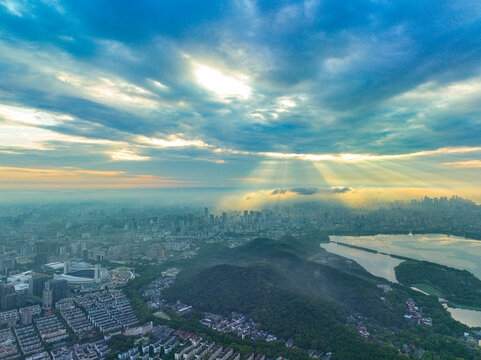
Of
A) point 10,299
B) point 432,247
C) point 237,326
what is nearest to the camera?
point 237,326

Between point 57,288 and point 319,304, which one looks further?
point 57,288

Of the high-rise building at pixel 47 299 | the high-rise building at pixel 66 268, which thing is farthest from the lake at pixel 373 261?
the high-rise building at pixel 66 268

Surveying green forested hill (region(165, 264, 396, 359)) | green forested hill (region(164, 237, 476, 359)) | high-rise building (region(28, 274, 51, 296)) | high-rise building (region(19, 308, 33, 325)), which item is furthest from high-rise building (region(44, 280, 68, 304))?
green forested hill (region(165, 264, 396, 359))

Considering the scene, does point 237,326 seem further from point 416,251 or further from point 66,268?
point 416,251

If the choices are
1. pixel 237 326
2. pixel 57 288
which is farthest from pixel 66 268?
pixel 237 326

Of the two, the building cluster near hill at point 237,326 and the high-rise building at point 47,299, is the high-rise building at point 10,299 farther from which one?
the building cluster near hill at point 237,326

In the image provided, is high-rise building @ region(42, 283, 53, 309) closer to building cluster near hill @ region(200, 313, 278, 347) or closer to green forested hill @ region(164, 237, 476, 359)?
green forested hill @ region(164, 237, 476, 359)

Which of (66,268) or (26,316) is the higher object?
(26,316)

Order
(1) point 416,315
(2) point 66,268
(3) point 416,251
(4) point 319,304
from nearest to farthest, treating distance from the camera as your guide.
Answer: (4) point 319,304 → (1) point 416,315 → (2) point 66,268 → (3) point 416,251

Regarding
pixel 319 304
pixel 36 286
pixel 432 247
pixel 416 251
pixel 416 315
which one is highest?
pixel 319 304

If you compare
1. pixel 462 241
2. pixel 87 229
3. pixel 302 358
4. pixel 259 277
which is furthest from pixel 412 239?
pixel 87 229
